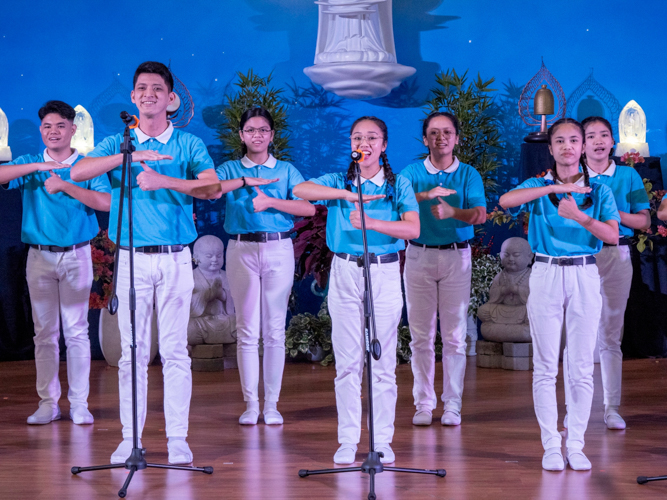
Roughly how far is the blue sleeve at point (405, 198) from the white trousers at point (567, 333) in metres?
0.58

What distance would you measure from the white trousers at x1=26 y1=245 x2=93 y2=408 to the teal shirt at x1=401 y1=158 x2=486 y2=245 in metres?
1.75

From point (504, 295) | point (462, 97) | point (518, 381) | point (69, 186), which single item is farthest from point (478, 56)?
point (69, 186)

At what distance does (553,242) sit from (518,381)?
2315mm

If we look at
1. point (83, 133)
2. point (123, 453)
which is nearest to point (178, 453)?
point (123, 453)

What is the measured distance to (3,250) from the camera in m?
6.50

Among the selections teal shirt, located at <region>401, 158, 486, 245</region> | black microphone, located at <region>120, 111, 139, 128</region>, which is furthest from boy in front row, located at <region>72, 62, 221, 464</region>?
teal shirt, located at <region>401, 158, 486, 245</region>

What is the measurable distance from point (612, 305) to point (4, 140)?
470cm

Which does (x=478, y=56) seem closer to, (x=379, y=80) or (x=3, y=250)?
(x=379, y=80)

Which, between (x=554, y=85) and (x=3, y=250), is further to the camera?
(x=554, y=85)

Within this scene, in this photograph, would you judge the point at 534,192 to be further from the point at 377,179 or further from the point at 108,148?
the point at 108,148

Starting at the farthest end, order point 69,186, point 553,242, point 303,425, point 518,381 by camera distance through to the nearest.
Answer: point 518,381, point 303,425, point 69,186, point 553,242

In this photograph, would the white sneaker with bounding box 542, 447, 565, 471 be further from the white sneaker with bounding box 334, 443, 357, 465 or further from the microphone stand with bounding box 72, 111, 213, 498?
the microphone stand with bounding box 72, 111, 213, 498

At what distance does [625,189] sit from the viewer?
4.32m

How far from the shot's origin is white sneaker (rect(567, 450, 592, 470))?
3512 millimetres
